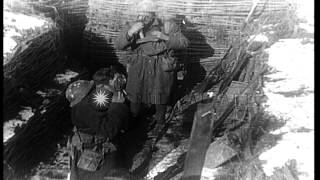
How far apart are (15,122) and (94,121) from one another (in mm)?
793

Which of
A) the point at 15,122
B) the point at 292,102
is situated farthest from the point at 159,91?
the point at 15,122

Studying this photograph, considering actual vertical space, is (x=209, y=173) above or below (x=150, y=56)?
below

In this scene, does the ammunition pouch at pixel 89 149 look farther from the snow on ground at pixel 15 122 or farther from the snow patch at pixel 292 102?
the snow patch at pixel 292 102

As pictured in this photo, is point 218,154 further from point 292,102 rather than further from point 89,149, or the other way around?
point 89,149

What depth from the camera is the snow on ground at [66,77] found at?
514cm

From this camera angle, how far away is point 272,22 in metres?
5.55

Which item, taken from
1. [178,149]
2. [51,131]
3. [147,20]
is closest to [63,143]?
[51,131]

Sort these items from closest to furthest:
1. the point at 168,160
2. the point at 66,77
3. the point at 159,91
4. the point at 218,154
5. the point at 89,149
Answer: the point at 89,149 < the point at 218,154 < the point at 168,160 < the point at 159,91 < the point at 66,77

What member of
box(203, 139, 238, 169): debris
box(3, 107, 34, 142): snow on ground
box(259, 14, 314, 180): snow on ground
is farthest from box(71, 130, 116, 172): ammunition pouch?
box(259, 14, 314, 180): snow on ground

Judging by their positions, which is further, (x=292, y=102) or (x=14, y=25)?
(x=14, y=25)

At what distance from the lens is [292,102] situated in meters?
4.30

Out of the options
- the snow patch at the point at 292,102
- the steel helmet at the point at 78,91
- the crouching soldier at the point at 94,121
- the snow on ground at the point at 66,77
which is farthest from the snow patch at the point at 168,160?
the snow on ground at the point at 66,77

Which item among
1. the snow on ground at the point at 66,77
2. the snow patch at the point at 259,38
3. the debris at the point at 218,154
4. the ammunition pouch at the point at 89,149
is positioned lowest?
the debris at the point at 218,154
